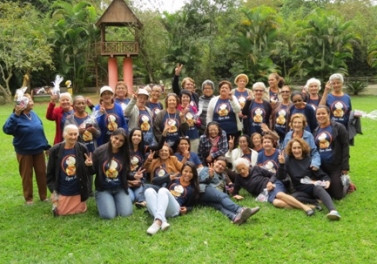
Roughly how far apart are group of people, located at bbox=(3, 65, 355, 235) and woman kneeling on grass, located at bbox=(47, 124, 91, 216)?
0.01m

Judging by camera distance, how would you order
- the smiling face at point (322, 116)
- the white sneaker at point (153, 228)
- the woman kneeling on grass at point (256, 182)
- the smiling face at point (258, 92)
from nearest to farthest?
the white sneaker at point (153, 228)
the woman kneeling on grass at point (256, 182)
the smiling face at point (322, 116)
the smiling face at point (258, 92)

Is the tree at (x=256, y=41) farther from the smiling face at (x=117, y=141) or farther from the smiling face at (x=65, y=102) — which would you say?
the smiling face at (x=117, y=141)

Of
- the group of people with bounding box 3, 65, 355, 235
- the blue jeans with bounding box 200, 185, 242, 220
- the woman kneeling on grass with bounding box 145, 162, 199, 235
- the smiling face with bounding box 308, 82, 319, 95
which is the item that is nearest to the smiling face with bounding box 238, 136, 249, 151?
the group of people with bounding box 3, 65, 355, 235

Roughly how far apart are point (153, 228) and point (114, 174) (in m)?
1.06

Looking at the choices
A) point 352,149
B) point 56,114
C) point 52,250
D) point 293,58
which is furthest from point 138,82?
point 52,250

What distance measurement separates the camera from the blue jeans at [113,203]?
5227mm

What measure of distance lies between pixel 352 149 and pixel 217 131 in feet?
14.0

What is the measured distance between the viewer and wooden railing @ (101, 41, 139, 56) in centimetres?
2133

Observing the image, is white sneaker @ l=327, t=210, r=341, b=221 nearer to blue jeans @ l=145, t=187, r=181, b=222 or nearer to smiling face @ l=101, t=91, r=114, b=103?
blue jeans @ l=145, t=187, r=181, b=222

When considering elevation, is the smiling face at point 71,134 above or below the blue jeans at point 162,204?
above

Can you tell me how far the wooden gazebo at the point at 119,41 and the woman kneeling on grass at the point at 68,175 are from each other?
1430 cm

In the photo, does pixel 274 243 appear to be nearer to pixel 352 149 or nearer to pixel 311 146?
pixel 311 146

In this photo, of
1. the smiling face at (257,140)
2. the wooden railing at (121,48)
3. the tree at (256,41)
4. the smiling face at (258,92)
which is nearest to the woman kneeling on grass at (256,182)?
the smiling face at (257,140)

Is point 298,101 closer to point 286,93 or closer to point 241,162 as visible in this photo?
point 286,93
